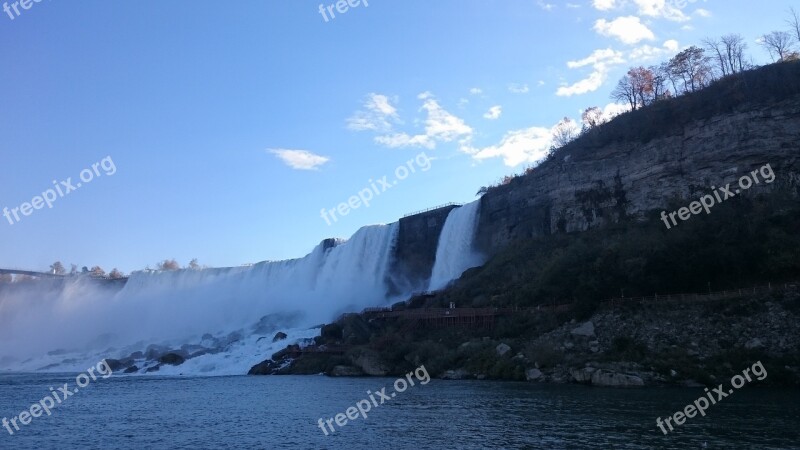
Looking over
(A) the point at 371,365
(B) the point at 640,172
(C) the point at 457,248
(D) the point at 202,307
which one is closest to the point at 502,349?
(A) the point at 371,365

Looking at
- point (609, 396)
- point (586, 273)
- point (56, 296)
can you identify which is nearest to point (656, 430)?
point (609, 396)

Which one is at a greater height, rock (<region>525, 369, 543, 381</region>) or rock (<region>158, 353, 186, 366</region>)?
rock (<region>158, 353, 186, 366</region>)

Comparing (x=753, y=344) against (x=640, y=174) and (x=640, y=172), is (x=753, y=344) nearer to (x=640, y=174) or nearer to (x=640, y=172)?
(x=640, y=174)

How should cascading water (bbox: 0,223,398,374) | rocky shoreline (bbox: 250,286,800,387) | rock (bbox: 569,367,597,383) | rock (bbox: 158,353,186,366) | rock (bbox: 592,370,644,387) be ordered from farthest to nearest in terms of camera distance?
cascading water (bbox: 0,223,398,374)
rock (bbox: 158,353,186,366)
rock (bbox: 569,367,597,383)
rock (bbox: 592,370,644,387)
rocky shoreline (bbox: 250,286,800,387)

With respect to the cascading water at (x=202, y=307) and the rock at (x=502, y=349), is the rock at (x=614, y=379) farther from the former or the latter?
the cascading water at (x=202, y=307)

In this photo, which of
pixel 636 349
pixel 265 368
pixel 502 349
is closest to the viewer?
pixel 636 349

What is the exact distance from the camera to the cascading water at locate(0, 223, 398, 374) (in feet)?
227

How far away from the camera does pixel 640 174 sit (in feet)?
165

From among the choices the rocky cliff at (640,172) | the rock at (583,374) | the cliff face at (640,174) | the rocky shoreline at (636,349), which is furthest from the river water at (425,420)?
the cliff face at (640,174)

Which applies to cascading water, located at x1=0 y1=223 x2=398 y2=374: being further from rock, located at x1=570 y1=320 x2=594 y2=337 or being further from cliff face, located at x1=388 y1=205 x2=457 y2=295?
rock, located at x1=570 y1=320 x2=594 y2=337

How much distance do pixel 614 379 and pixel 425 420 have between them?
45.4 ft

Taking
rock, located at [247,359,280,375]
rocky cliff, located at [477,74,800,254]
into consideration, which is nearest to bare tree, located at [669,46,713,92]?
rocky cliff, located at [477,74,800,254]

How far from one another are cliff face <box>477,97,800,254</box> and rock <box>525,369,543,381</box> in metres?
19.6

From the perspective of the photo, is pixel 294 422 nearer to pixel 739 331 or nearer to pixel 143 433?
pixel 143 433
